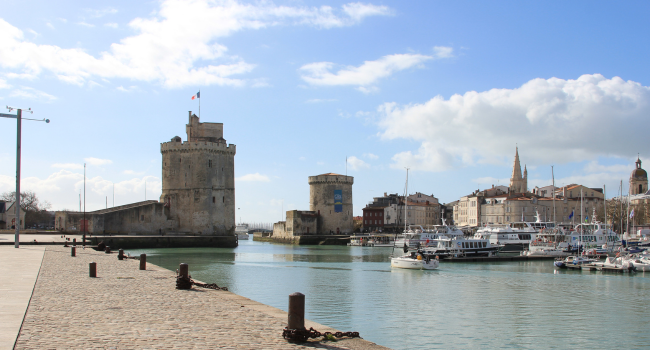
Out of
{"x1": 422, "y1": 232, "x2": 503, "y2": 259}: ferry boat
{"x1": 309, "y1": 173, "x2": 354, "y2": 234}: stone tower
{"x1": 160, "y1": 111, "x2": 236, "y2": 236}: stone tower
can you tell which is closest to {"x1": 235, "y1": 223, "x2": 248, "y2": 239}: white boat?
{"x1": 309, "y1": 173, "x2": 354, "y2": 234}: stone tower

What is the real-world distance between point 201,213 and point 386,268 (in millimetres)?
27149

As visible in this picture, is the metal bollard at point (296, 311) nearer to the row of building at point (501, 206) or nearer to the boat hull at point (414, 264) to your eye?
the boat hull at point (414, 264)

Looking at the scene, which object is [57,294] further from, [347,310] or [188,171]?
[188,171]

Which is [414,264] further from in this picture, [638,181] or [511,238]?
[638,181]

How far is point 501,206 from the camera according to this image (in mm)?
92000

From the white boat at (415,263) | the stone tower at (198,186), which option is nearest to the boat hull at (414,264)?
the white boat at (415,263)

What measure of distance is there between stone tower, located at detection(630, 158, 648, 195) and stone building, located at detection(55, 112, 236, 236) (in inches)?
3484

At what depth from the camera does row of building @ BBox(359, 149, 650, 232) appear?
9006 centimetres

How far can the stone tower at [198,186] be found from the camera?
56438 millimetres

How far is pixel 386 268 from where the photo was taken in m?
34.5

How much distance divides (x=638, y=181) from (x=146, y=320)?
122 meters

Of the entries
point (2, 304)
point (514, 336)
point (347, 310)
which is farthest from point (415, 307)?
point (2, 304)

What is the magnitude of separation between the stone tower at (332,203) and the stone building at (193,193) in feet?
64.8

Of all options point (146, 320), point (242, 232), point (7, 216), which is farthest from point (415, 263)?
point (242, 232)
